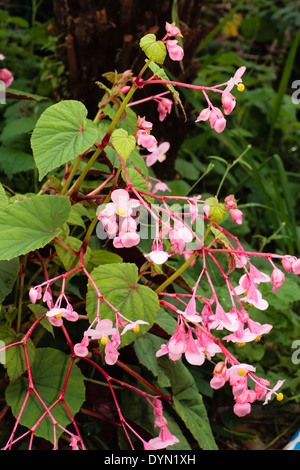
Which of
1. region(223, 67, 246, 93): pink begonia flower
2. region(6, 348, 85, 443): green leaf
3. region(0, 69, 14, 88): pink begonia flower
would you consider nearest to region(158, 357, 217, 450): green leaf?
region(6, 348, 85, 443): green leaf

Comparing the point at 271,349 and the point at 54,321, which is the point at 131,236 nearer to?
the point at 54,321

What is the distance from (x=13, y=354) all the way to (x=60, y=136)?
13.8 inches

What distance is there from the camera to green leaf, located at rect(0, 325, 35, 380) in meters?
0.88

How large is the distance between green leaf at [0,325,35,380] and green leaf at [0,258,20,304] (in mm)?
66

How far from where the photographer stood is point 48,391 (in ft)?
3.09

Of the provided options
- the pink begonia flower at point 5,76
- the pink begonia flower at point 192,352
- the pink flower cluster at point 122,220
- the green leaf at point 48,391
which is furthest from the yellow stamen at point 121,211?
the pink begonia flower at point 5,76

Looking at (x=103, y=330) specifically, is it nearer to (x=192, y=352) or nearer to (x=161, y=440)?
(x=192, y=352)

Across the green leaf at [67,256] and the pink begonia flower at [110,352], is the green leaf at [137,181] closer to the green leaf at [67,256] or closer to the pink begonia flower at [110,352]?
the green leaf at [67,256]

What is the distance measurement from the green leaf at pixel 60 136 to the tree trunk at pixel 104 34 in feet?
2.49

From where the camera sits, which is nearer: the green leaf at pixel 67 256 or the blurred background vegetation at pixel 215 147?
the green leaf at pixel 67 256

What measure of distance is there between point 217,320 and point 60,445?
1.80 feet

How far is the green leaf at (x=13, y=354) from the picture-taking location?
2.88 feet

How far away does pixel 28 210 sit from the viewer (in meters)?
0.82

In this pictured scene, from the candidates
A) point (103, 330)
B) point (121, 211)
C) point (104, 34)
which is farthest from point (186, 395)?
point (104, 34)
